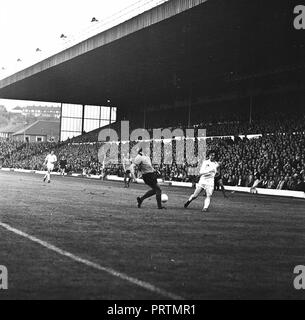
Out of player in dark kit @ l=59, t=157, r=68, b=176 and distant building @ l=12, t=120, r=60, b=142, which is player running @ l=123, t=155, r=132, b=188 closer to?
player in dark kit @ l=59, t=157, r=68, b=176

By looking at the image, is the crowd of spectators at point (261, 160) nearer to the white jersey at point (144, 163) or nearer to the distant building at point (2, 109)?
the white jersey at point (144, 163)

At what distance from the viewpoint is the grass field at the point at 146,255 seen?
Answer: 6227mm

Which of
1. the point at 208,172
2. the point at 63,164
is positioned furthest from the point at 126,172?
the point at 63,164

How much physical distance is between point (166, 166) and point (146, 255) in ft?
106

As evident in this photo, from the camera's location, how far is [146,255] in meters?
8.39

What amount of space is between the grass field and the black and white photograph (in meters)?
0.03

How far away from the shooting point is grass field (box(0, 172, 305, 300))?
20.4 feet

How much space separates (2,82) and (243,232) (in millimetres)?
47748

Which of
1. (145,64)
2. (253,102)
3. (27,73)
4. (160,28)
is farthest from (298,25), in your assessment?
(27,73)

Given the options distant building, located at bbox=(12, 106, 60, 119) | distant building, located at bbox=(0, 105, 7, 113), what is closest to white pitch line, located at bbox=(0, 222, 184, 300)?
distant building, located at bbox=(0, 105, 7, 113)

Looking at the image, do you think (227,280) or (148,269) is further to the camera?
(148,269)

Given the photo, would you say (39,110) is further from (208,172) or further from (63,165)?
(208,172)

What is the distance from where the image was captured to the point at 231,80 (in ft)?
155
